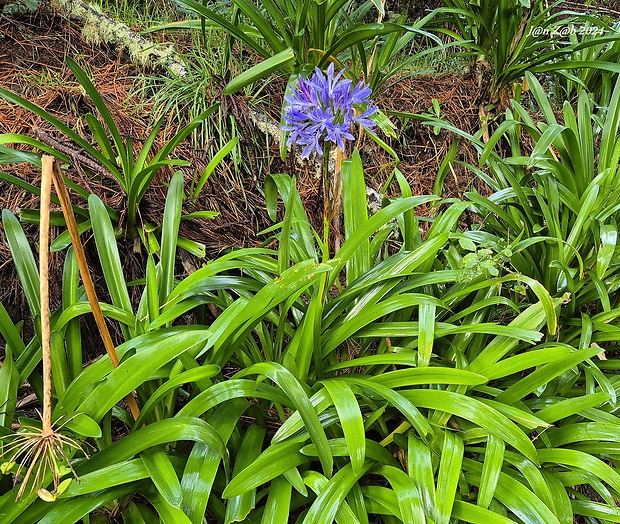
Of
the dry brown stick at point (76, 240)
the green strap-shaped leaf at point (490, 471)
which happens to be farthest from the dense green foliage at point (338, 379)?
the dry brown stick at point (76, 240)

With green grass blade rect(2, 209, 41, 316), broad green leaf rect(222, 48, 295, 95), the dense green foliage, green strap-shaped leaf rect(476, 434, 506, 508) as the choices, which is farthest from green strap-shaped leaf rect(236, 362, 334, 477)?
broad green leaf rect(222, 48, 295, 95)

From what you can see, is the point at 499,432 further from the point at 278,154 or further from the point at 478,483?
the point at 278,154

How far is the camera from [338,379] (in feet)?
3.23

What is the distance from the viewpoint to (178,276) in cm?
150

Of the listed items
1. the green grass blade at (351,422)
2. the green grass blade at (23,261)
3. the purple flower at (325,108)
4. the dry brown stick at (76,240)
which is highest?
the purple flower at (325,108)

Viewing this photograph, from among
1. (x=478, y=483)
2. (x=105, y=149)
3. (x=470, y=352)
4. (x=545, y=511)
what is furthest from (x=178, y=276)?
(x=545, y=511)

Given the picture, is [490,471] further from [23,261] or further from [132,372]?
[23,261]

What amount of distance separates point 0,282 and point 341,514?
3.86ft

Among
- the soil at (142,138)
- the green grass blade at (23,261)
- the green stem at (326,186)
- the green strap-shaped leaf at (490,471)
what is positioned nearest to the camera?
the green strap-shaped leaf at (490,471)

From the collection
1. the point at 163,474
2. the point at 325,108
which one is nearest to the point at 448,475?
the point at 163,474

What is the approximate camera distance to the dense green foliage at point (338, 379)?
83 centimetres

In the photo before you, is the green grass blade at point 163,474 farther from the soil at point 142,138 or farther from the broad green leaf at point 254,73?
the broad green leaf at point 254,73

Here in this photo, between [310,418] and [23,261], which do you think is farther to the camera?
[23,261]

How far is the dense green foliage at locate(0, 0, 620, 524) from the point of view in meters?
0.83
